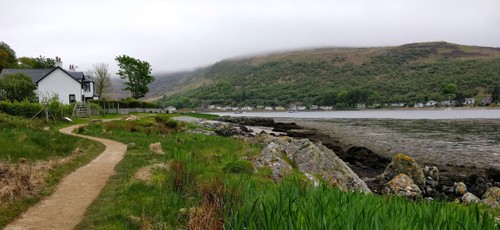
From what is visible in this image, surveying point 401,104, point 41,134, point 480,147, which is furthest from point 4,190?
point 401,104

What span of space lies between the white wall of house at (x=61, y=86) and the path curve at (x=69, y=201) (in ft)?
211

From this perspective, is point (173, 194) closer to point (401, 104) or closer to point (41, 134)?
point (41, 134)

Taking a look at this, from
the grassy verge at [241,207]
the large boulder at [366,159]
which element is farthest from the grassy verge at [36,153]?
the large boulder at [366,159]

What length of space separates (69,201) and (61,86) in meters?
70.8

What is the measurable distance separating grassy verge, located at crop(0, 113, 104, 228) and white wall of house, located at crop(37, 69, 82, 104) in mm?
52979

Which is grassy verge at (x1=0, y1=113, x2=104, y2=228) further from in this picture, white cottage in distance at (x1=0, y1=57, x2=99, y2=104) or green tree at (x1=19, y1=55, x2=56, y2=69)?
green tree at (x1=19, y1=55, x2=56, y2=69)

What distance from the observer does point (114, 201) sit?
34.9 ft

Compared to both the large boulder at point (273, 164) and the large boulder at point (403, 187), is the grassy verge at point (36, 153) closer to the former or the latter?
the large boulder at point (273, 164)

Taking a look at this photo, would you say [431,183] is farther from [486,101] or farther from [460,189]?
[486,101]

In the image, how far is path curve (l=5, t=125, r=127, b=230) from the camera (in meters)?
8.74

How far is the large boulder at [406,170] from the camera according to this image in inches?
870

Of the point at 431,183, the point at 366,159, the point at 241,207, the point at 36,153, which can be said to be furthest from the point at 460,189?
the point at 36,153

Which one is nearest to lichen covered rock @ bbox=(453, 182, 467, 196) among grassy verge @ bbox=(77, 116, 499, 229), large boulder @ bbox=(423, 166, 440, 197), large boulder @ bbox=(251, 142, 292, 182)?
large boulder @ bbox=(423, 166, 440, 197)

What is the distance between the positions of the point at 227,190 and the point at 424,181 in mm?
18050
